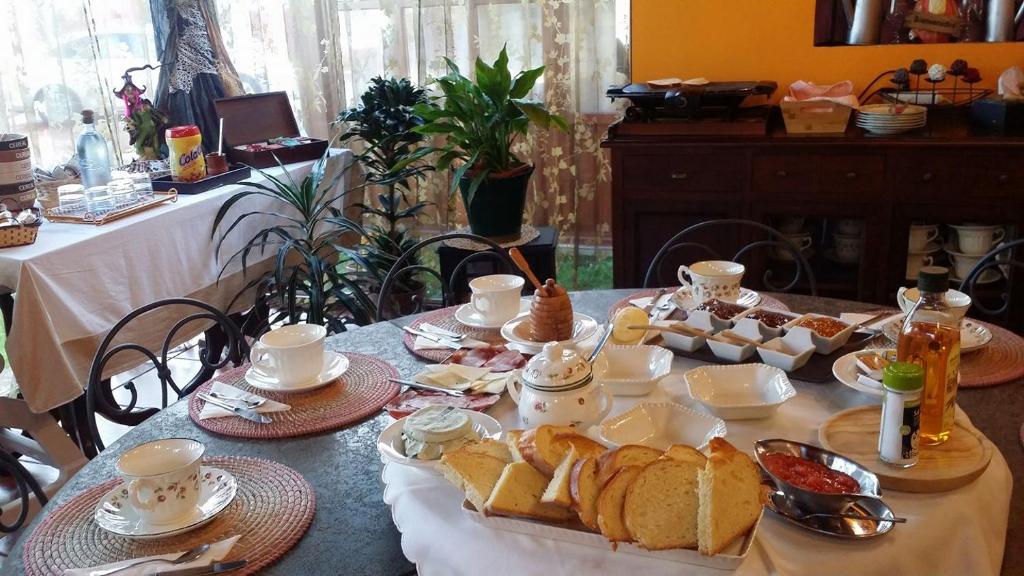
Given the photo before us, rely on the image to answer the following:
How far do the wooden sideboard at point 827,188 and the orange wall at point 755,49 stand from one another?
224 millimetres

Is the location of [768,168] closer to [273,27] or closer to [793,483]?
[793,483]

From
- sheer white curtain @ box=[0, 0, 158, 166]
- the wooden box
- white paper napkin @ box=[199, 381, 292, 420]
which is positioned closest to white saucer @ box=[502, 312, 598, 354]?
white paper napkin @ box=[199, 381, 292, 420]

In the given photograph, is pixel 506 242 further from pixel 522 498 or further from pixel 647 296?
pixel 522 498

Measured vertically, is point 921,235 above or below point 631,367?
below

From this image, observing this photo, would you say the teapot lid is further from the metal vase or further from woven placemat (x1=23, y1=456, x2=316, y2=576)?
the metal vase

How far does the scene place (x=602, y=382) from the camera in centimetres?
135

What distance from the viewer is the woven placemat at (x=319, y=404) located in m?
1.37

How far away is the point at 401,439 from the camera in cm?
120

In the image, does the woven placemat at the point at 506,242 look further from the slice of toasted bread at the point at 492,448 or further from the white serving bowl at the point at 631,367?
the slice of toasted bread at the point at 492,448

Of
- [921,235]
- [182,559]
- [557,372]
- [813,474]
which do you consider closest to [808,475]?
[813,474]

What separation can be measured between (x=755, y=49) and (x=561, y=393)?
7.79ft

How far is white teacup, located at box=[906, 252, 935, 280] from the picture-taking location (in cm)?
295

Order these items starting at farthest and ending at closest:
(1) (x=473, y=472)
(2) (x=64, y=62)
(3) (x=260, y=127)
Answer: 1. (2) (x=64, y=62)
2. (3) (x=260, y=127)
3. (1) (x=473, y=472)

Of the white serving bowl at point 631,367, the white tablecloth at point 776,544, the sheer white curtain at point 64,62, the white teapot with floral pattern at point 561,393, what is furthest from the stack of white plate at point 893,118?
the sheer white curtain at point 64,62
